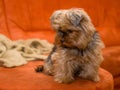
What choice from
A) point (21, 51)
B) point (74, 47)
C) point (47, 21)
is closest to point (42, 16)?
point (47, 21)

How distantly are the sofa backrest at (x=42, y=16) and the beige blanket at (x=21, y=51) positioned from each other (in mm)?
215

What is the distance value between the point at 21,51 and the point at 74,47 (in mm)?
725

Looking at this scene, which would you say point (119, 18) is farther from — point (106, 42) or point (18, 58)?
point (18, 58)

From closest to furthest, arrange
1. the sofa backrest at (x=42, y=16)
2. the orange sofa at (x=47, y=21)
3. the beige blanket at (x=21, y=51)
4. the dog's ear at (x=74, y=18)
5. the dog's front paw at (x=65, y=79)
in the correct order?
the dog's ear at (x=74, y=18)
the dog's front paw at (x=65, y=79)
the beige blanket at (x=21, y=51)
the orange sofa at (x=47, y=21)
the sofa backrest at (x=42, y=16)

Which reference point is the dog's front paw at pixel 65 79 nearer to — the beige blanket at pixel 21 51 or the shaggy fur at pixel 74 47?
the shaggy fur at pixel 74 47

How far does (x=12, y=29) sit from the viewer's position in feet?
8.52

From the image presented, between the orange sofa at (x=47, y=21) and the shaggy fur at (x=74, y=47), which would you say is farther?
the orange sofa at (x=47, y=21)

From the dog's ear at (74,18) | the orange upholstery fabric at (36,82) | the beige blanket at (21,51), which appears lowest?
the orange upholstery fabric at (36,82)

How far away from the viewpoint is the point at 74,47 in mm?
1645

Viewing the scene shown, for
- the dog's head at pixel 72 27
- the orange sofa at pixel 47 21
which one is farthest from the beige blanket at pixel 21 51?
the dog's head at pixel 72 27

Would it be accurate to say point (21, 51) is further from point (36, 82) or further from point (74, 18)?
point (74, 18)

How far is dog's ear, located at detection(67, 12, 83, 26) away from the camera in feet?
5.04

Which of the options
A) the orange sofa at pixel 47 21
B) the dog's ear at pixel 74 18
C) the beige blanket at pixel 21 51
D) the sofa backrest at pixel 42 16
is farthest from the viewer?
the sofa backrest at pixel 42 16

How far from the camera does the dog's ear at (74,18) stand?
5.04 feet
